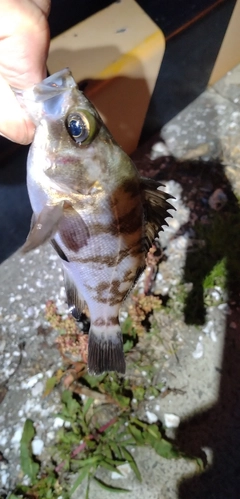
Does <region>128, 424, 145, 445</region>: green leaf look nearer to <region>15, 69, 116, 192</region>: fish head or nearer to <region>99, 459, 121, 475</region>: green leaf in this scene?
<region>99, 459, 121, 475</region>: green leaf

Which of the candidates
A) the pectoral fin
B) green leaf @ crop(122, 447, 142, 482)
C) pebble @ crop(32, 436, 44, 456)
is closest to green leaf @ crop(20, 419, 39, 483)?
pebble @ crop(32, 436, 44, 456)

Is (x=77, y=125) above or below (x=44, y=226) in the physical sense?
above

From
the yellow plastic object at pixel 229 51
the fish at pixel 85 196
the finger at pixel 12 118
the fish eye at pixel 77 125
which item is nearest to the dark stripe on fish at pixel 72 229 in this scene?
the fish at pixel 85 196

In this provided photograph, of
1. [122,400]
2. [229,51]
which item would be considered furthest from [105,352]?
[229,51]

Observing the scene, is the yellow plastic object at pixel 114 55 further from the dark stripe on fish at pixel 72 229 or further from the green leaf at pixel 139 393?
the green leaf at pixel 139 393

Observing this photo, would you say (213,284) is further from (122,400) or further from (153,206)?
(153,206)

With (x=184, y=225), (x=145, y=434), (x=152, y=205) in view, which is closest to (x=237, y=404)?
(x=145, y=434)
